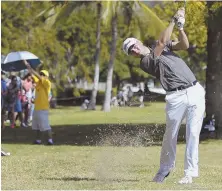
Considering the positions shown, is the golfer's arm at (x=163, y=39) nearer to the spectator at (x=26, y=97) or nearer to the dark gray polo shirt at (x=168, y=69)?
the dark gray polo shirt at (x=168, y=69)

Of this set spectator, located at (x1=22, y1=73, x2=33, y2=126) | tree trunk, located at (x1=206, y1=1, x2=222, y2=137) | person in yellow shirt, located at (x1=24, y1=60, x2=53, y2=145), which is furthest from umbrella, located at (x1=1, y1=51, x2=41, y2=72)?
tree trunk, located at (x1=206, y1=1, x2=222, y2=137)

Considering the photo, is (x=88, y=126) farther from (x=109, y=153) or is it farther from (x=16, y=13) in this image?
(x=16, y=13)

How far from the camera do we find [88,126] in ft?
69.1

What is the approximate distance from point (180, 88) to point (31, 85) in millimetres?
15267

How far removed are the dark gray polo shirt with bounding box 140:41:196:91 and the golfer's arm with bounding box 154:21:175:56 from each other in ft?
0.27

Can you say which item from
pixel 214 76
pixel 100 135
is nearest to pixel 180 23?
pixel 214 76

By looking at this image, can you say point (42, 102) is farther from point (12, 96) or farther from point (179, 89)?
point (179, 89)

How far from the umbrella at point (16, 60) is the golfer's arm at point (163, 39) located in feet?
41.5

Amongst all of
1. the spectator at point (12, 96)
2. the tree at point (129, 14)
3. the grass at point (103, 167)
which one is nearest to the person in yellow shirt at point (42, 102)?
the grass at point (103, 167)

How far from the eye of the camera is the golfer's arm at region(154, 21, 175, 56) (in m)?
7.70

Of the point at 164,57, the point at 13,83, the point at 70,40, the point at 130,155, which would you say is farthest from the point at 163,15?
the point at 164,57

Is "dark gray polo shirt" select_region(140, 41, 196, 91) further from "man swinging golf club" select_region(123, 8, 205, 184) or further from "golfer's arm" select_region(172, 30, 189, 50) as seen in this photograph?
"golfer's arm" select_region(172, 30, 189, 50)

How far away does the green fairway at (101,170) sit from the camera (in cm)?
791

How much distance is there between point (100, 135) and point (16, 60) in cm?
461
